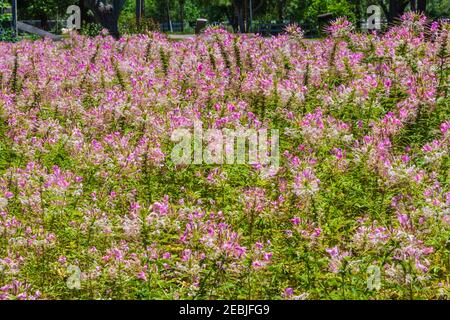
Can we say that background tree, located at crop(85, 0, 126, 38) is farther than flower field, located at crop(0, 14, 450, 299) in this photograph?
Yes

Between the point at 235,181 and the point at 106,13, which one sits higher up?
the point at 106,13

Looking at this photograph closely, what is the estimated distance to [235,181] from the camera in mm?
6629

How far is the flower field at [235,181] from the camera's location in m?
4.73

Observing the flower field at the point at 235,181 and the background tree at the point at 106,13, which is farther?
the background tree at the point at 106,13

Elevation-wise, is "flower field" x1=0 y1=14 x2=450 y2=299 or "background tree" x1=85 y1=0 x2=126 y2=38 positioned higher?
"background tree" x1=85 y1=0 x2=126 y2=38

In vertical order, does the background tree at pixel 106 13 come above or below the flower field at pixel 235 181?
above

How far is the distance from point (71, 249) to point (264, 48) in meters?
6.83

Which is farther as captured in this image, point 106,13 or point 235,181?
point 106,13

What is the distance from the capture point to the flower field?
4.73 metres

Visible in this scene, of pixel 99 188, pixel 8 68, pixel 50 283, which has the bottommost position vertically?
pixel 50 283

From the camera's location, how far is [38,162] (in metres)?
7.16

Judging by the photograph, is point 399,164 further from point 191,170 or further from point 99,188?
point 99,188
